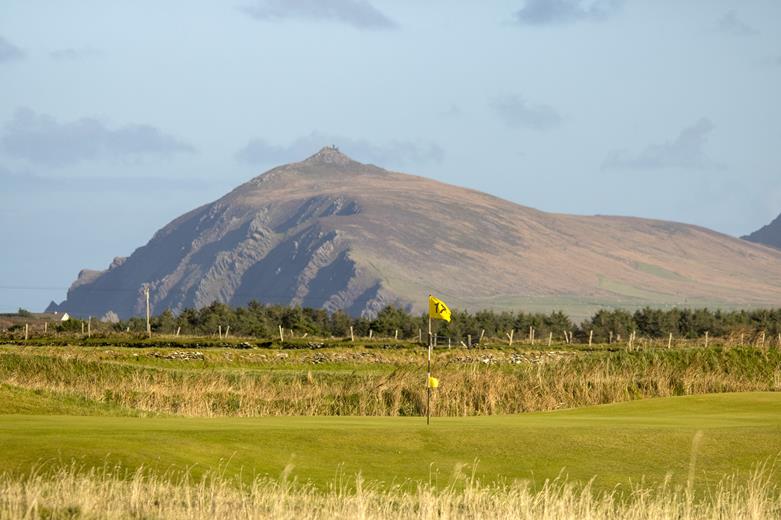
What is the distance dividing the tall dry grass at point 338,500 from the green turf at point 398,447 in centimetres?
93

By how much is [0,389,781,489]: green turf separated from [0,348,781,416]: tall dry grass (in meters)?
12.2

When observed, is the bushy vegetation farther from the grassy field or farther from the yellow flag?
the yellow flag

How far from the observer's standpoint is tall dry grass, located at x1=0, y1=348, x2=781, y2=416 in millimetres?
40656

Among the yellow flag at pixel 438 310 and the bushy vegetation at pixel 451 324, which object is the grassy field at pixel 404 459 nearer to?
the yellow flag at pixel 438 310

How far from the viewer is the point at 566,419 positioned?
3042 cm

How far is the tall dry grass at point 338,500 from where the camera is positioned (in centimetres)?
1789

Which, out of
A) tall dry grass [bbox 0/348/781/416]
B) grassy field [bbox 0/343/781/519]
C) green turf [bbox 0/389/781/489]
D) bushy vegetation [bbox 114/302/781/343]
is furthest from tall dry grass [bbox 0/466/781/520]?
bushy vegetation [bbox 114/302/781/343]

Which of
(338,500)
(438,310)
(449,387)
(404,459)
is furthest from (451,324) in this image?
(338,500)

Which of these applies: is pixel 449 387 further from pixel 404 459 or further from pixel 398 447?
pixel 404 459

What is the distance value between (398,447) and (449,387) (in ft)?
55.1

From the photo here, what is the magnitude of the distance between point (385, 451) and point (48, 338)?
69.1 metres

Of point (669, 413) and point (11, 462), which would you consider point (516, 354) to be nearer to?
point (669, 413)

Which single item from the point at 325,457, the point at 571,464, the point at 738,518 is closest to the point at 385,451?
the point at 325,457

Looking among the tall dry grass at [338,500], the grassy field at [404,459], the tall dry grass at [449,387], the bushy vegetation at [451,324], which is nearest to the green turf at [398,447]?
the grassy field at [404,459]
